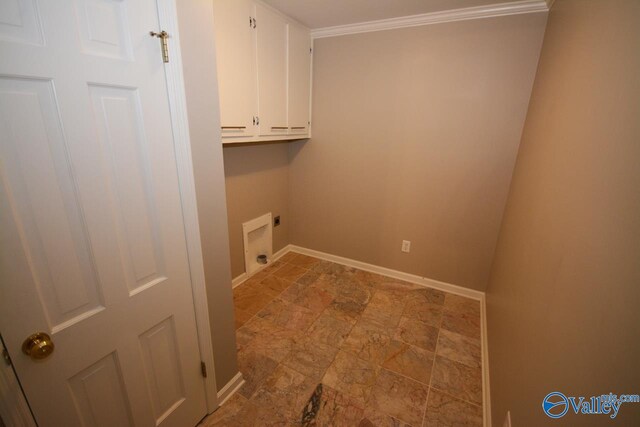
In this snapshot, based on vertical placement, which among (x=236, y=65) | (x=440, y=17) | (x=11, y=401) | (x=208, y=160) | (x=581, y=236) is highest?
(x=440, y=17)

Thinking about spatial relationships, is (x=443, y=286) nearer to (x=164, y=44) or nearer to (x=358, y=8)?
(x=358, y=8)

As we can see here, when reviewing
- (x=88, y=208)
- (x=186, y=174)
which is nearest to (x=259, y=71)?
(x=186, y=174)

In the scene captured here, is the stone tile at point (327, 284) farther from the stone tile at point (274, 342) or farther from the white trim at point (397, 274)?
the stone tile at point (274, 342)

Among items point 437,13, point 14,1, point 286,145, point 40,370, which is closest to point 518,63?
point 437,13

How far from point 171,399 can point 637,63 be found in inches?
80.2

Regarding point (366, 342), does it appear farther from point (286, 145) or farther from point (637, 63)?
point (286, 145)

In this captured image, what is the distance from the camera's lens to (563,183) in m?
1.02

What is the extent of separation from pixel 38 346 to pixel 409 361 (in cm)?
192

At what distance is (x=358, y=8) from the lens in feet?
6.76

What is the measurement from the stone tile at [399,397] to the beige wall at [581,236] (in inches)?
15.5

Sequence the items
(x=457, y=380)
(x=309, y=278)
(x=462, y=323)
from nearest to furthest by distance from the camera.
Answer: (x=457, y=380) → (x=462, y=323) → (x=309, y=278)

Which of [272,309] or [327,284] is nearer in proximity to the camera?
[272,309]

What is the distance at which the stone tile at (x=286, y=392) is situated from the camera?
5.02 feet

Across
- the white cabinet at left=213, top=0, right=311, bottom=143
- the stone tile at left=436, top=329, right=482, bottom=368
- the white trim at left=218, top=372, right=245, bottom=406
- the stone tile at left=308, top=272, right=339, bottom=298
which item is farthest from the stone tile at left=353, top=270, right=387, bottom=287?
the white cabinet at left=213, top=0, right=311, bottom=143
